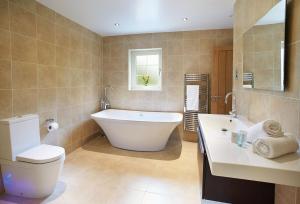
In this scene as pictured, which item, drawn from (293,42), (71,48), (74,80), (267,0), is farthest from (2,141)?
(267,0)

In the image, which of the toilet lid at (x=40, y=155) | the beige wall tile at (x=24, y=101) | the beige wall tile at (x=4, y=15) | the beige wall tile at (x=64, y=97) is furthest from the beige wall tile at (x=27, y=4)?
the toilet lid at (x=40, y=155)

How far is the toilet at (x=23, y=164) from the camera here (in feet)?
6.45

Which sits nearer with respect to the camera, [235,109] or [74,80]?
[235,109]

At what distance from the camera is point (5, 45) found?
6.98 feet

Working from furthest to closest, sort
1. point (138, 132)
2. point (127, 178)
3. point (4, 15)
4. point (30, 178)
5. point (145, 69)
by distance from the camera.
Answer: point (145, 69) → point (138, 132) → point (127, 178) → point (4, 15) → point (30, 178)

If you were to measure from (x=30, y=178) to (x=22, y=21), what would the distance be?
6.30ft

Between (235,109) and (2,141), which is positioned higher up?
(235,109)

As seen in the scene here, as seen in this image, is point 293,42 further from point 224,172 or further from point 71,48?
point 71,48

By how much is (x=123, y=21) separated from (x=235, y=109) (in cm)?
241

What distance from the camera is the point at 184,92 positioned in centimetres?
396

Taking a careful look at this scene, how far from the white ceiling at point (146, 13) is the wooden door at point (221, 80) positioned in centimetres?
56

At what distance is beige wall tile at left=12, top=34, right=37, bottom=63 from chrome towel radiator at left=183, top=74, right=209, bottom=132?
2730mm

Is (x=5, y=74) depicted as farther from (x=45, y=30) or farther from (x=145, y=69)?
(x=145, y=69)

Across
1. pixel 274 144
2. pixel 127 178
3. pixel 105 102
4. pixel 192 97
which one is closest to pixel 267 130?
pixel 274 144
